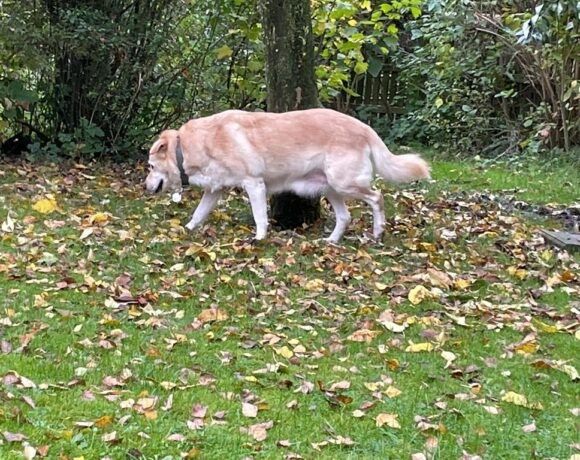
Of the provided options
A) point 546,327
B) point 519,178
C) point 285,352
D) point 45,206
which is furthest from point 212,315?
point 519,178


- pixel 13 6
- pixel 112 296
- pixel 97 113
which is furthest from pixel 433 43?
pixel 112 296

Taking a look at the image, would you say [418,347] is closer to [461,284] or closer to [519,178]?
[461,284]

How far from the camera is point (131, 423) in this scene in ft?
12.3

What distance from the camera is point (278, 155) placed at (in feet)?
24.9

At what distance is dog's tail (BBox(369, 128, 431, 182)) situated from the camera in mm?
7766

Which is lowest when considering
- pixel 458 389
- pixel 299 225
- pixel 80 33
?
pixel 299 225

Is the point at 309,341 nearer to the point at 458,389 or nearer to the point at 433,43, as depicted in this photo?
the point at 458,389

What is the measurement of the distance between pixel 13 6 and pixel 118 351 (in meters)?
7.29

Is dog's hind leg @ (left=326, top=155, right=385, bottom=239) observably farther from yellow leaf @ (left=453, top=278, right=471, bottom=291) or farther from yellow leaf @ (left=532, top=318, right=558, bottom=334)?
yellow leaf @ (left=532, top=318, right=558, bottom=334)

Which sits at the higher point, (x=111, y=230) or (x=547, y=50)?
(x=547, y=50)

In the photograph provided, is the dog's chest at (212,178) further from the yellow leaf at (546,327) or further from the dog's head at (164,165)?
the yellow leaf at (546,327)

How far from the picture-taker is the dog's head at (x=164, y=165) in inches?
307

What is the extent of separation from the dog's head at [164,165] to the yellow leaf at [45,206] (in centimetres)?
99

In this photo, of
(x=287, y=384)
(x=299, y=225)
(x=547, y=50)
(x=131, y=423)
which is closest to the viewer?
(x=131, y=423)
